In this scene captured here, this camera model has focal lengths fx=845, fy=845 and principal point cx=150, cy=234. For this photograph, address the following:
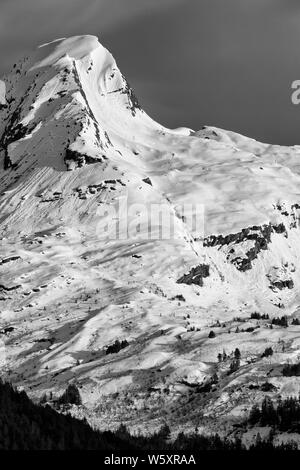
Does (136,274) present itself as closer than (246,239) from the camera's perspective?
Yes

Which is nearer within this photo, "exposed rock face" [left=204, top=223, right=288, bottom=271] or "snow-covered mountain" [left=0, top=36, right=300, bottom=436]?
"snow-covered mountain" [left=0, top=36, right=300, bottom=436]

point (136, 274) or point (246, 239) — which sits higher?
point (136, 274)

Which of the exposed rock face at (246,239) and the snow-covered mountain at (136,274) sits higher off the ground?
the snow-covered mountain at (136,274)

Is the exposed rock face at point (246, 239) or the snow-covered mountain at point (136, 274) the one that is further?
the exposed rock face at point (246, 239)

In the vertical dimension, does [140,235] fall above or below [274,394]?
below

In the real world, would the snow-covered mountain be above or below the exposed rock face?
above
